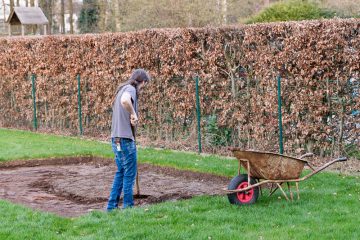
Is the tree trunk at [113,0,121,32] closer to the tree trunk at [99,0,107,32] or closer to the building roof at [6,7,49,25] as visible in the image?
the building roof at [6,7,49,25]

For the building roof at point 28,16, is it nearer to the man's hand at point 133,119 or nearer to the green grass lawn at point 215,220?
the green grass lawn at point 215,220

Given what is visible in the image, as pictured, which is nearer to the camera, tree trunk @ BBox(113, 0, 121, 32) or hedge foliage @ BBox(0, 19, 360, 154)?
hedge foliage @ BBox(0, 19, 360, 154)

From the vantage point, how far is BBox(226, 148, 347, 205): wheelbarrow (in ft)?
27.2

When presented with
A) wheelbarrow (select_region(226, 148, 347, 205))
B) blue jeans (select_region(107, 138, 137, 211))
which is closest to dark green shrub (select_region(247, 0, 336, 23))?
wheelbarrow (select_region(226, 148, 347, 205))

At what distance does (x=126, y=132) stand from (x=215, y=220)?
1.67 metres

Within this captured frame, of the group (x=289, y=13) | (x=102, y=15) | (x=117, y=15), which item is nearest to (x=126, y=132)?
(x=289, y=13)

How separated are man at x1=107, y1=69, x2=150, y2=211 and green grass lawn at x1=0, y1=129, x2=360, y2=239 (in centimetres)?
43

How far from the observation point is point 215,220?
7789mm

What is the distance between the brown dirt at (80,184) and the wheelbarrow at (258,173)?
1247mm

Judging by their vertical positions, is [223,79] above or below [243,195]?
above

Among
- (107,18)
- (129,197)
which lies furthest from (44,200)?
(107,18)

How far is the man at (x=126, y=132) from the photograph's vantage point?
27.7 ft

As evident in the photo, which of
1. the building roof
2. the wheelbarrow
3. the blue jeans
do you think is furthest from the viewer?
the building roof

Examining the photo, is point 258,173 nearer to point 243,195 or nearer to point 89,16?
point 243,195
